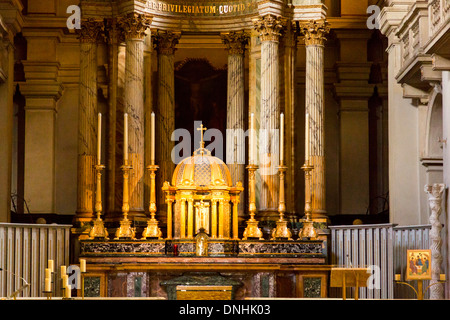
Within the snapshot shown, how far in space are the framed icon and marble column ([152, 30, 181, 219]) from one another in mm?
9875

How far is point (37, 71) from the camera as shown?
29.3 meters

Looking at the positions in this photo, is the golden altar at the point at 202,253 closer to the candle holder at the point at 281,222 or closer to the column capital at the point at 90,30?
the candle holder at the point at 281,222

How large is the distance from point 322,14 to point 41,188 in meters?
9.53

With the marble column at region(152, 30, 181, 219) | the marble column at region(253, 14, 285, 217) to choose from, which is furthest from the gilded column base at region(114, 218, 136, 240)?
the marble column at region(253, 14, 285, 217)

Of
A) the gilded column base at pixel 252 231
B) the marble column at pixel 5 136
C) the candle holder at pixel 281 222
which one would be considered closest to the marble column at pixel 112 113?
the marble column at pixel 5 136

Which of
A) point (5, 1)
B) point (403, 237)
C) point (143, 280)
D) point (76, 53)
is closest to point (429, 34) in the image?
point (403, 237)

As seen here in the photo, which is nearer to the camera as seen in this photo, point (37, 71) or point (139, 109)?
point (139, 109)

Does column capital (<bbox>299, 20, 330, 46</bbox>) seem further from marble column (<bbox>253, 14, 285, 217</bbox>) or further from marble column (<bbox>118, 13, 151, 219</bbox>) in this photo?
marble column (<bbox>118, 13, 151, 219</bbox>)

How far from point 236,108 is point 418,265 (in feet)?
31.2

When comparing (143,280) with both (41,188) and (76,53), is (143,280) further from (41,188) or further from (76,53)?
(76,53)

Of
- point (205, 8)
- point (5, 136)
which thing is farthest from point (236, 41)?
point (5, 136)

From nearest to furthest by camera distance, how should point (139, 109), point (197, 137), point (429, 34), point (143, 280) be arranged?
1. point (429, 34)
2. point (143, 280)
3. point (139, 109)
4. point (197, 137)

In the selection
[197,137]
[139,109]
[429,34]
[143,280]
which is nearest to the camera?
[429,34]

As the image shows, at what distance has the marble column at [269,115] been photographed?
949 inches
